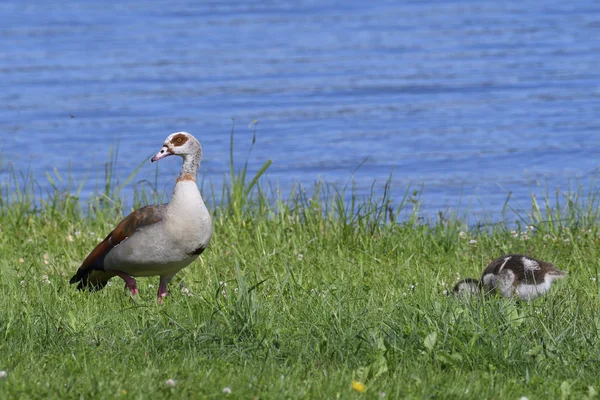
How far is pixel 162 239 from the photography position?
26.7 feet

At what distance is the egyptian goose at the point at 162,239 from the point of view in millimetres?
8133

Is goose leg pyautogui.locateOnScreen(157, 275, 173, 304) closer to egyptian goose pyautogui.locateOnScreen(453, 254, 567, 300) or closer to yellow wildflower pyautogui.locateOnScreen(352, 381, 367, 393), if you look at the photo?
egyptian goose pyautogui.locateOnScreen(453, 254, 567, 300)

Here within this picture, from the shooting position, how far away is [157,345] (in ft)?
22.0

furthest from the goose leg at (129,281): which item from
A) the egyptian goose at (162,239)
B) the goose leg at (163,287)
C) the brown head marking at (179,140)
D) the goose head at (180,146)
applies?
the brown head marking at (179,140)

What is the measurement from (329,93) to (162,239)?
13893 mm

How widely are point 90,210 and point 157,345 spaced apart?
210 inches

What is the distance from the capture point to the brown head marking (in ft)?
28.2

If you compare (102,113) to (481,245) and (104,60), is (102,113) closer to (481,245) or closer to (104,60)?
(104,60)

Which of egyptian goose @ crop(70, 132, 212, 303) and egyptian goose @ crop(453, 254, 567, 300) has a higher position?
egyptian goose @ crop(70, 132, 212, 303)

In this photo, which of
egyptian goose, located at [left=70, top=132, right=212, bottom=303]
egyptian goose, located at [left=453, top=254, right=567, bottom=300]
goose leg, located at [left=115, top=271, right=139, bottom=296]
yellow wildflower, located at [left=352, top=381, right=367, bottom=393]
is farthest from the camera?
goose leg, located at [left=115, top=271, right=139, bottom=296]

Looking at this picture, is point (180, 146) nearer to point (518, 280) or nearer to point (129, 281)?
point (129, 281)

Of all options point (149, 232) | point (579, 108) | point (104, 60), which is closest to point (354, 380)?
point (149, 232)

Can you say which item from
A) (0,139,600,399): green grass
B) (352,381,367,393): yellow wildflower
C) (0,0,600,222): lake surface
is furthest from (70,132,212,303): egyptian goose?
(0,0,600,222): lake surface

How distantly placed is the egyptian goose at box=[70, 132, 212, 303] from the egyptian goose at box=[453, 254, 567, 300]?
1.87 metres
